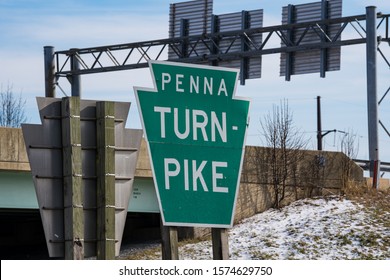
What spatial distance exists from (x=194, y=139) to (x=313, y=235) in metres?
21.7

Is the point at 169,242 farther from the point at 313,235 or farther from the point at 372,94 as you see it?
the point at 372,94

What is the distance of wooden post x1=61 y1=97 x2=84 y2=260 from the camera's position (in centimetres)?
725

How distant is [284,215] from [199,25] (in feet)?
29.6

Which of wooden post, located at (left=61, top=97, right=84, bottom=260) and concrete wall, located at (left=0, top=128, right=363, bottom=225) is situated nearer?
wooden post, located at (left=61, top=97, right=84, bottom=260)

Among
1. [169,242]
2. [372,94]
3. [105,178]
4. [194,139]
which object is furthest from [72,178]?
[372,94]

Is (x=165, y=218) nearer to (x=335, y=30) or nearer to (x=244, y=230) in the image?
(x=244, y=230)

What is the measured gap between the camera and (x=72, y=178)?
7246 millimetres

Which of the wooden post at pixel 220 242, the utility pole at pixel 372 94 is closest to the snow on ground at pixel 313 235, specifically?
the utility pole at pixel 372 94

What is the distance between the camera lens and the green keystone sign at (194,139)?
655cm

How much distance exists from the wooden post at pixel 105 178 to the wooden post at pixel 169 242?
1.53ft

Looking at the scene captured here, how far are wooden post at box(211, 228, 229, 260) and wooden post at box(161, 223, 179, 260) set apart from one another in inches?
10.9

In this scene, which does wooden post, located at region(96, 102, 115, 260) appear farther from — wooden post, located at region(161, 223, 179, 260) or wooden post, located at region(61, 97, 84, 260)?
wooden post, located at region(161, 223, 179, 260)

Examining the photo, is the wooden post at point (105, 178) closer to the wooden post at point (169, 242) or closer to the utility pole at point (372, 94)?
the wooden post at point (169, 242)

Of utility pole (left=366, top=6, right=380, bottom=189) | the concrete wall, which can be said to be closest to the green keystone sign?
the concrete wall
